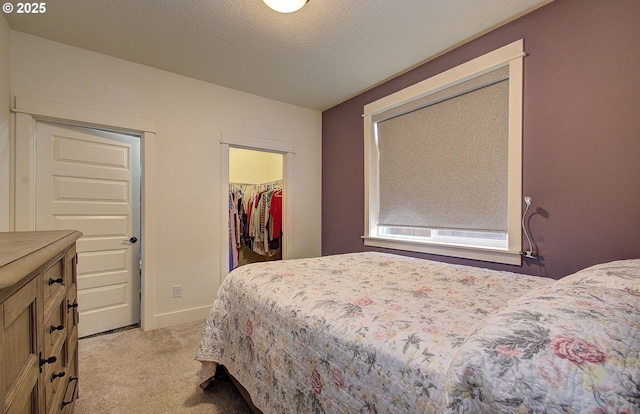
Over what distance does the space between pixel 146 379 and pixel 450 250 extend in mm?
2406

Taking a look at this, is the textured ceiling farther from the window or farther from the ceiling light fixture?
the window

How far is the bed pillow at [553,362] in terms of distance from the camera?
461 mm

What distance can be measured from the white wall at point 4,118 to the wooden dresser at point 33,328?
1332 millimetres

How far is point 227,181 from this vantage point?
10.0 ft

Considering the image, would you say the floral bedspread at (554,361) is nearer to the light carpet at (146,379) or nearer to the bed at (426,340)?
the bed at (426,340)

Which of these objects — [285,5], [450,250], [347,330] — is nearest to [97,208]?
[285,5]

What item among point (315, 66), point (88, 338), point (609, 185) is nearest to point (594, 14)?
point (609, 185)

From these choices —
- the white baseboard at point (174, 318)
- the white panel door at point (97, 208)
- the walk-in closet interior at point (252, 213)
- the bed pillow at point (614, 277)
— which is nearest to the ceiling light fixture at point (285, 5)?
the white panel door at point (97, 208)

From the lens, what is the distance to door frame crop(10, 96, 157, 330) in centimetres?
210

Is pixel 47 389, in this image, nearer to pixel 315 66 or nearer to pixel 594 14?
pixel 315 66

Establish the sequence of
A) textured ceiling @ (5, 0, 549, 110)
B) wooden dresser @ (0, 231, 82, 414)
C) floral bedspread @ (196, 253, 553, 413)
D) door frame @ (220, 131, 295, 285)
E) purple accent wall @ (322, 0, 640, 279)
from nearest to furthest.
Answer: wooden dresser @ (0, 231, 82, 414)
floral bedspread @ (196, 253, 553, 413)
purple accent wall @ (322, 0, 640, 279)
textured ceiling @ (5, 0, 549, 110)
door frame @ (220, 131, 295, 285)

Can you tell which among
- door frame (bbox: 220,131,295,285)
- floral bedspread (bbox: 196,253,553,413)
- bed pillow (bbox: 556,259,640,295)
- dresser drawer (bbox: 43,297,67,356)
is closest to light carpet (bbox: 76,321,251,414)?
floral bedspread (bbox: 196,253,553,413)

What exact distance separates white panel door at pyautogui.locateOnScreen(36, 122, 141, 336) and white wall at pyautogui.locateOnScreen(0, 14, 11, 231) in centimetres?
22


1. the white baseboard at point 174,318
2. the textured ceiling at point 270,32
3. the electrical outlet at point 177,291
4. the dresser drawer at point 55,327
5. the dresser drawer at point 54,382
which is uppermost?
the textured ceiling at point 270,32
